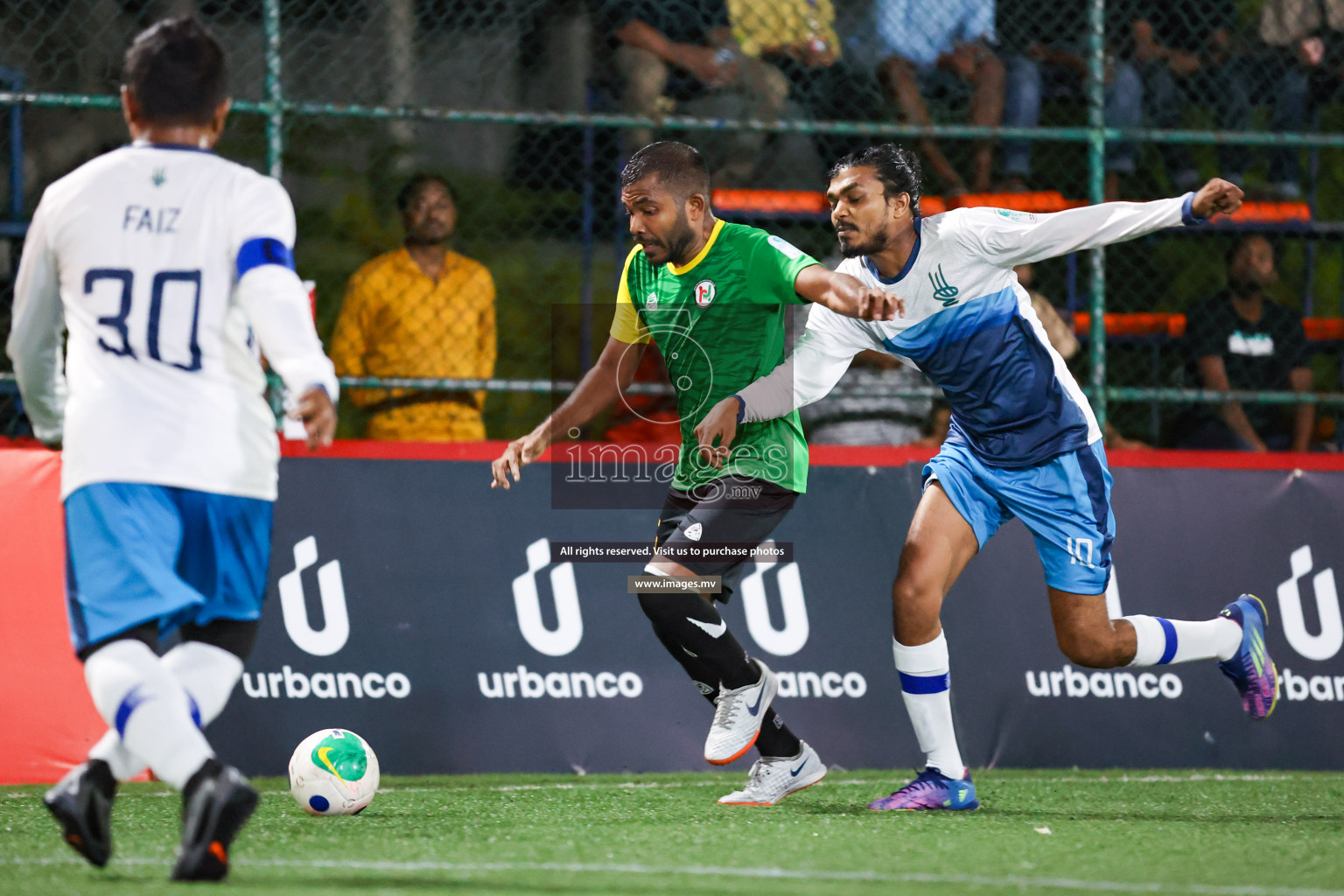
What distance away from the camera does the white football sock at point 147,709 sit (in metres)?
3.36

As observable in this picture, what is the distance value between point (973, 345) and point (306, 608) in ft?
9.54

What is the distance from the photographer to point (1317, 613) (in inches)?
266

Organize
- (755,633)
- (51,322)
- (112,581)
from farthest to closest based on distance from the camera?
(755,633) → (51,322) → (112,581)

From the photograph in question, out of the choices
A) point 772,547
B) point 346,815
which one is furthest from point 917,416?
point 346,815

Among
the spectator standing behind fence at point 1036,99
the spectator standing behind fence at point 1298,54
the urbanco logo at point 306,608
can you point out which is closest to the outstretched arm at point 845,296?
the urbanco logo at point 306,608

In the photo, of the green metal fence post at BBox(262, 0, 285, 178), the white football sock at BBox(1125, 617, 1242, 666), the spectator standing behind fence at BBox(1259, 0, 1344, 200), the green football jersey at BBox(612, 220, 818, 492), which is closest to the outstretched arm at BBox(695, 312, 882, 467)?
the green football jersey at BBox(612, 220, 818, 492)

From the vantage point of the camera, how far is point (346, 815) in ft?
16.1

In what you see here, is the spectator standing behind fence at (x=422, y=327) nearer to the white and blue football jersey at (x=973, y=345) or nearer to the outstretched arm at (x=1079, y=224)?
the white and blue football jersey at (x=973, y=345)

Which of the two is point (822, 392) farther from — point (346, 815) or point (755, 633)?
point (346, 815)

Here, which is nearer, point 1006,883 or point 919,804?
point 1006,883

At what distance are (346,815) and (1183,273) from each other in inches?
245

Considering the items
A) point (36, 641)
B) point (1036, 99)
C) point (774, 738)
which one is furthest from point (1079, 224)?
point (36, 641)

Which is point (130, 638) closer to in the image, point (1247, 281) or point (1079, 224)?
point (1079, 224)

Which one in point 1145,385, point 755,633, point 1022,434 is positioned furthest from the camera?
point 1145,385
